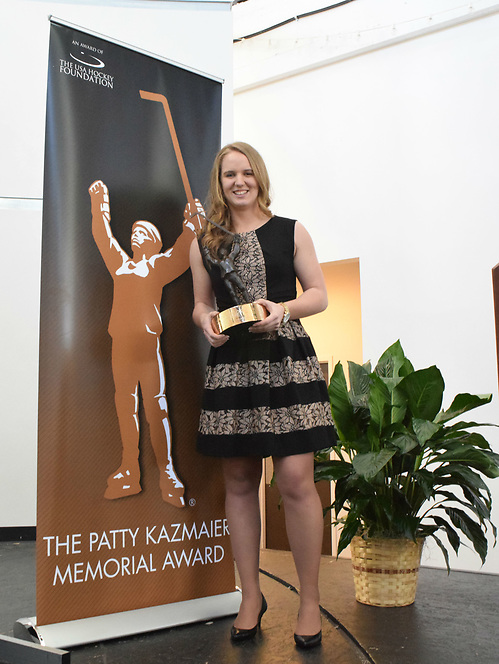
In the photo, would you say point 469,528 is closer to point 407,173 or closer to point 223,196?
Answer: point 223,196

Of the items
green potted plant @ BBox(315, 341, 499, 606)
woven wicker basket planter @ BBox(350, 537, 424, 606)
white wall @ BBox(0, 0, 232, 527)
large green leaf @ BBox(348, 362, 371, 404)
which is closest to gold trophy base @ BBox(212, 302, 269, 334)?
green potted plant @ BBox(315, 341, 499, 606)

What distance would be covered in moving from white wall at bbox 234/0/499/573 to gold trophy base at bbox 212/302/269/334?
2.45 metres

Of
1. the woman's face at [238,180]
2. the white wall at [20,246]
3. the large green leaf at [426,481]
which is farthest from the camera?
the white wall at [20,246]

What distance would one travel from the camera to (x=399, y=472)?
7.25ft

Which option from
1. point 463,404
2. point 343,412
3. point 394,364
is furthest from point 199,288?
point 463,404

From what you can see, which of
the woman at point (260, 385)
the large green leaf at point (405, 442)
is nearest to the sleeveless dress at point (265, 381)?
the woman at point (260, 385)

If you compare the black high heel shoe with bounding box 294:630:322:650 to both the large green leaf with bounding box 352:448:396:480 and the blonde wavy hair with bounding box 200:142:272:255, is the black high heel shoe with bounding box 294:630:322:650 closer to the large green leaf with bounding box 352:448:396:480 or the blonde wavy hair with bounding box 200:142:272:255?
the large green leaf with bounding box 352:448:396:480

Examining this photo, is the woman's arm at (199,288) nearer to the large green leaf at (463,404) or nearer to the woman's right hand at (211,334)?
the woman's right hand at (211,334)

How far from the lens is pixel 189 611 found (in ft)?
6.38

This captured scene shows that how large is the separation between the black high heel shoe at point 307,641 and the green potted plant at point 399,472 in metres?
0.51

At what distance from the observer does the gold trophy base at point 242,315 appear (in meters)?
1.65

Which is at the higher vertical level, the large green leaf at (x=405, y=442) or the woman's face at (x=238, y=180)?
the woman's face at (x=238, y=180)

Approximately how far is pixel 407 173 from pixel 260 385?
288 centimetres

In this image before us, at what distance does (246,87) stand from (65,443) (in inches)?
150
